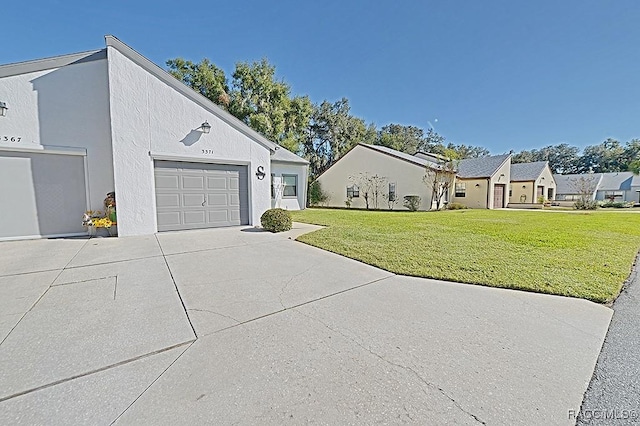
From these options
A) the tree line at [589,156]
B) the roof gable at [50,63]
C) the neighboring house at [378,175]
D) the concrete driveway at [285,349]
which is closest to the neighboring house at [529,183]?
the neighboring house at [378,175]

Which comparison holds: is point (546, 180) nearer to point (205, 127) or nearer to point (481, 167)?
point (481, 167)

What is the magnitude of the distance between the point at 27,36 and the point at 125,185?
817 centimetres

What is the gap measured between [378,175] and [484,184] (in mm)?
9189

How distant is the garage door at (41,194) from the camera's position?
7.38m

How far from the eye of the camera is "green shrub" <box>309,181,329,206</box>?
24953 millimetres

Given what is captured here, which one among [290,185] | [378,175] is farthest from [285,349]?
[378,175]

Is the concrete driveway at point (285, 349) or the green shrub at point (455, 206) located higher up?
the green shrub at point (455, 206)

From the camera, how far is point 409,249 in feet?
21.7

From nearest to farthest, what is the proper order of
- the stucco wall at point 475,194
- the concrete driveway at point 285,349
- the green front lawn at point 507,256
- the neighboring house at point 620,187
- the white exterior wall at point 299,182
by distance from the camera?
1. the concrete driveway at point 285,349
2. the green front lawn at point 507,256
3. the white exterior wall at point 299,182
4. the stucco wall at point 475,194
5. the neighboring house at point 620,187

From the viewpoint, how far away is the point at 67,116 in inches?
311

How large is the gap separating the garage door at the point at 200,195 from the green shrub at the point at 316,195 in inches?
572

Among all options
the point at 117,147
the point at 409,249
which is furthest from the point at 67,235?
the point at 409,249

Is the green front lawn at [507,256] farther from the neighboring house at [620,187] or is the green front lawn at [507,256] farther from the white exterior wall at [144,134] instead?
the neighboring house at [620,187]

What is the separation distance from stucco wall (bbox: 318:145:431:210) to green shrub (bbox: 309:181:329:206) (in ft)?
1.35
